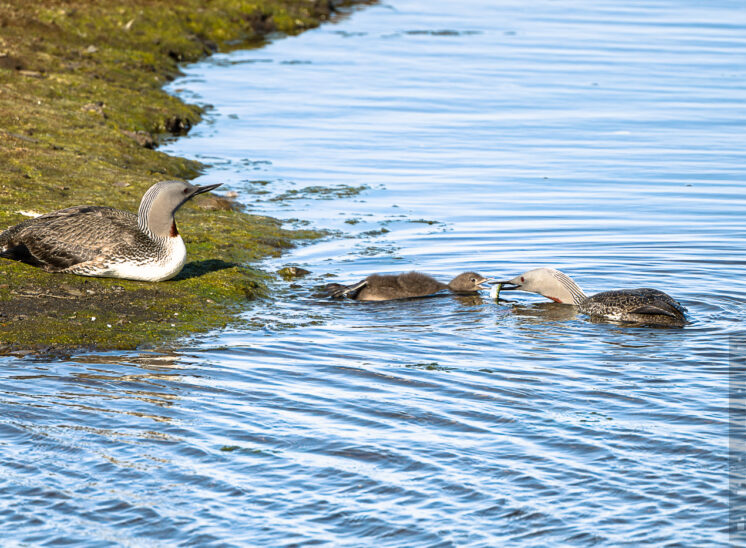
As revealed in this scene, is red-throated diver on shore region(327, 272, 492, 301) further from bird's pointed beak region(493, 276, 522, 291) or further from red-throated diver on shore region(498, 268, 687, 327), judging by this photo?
red-throated diver on shore region(498, 268, 687, 327)

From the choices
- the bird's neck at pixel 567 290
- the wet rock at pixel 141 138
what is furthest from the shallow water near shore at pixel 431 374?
the wet rock at pixel 141 138

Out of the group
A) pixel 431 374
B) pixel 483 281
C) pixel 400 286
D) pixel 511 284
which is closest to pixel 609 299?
pixel 511 284

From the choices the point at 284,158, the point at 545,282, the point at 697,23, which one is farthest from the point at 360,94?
the point at 697,23

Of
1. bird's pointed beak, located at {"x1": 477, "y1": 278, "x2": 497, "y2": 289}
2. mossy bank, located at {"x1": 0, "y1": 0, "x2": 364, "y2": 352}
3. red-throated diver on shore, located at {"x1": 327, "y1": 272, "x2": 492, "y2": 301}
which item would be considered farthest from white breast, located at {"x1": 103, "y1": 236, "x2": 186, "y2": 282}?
bird's pointed beak, located at {"x1": 477, "y1": 278, "x2": 497, "y2": 289}

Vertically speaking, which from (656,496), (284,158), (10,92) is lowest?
(656,496)

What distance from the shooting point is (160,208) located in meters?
11.1

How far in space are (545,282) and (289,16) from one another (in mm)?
22873

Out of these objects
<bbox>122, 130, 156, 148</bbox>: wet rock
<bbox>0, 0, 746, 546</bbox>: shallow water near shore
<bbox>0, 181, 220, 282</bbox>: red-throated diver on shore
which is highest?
<bbox>122, 130, 156, 148</bbox>: wet rock

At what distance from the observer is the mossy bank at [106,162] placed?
10.2 m

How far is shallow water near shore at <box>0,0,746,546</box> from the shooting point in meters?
6.66

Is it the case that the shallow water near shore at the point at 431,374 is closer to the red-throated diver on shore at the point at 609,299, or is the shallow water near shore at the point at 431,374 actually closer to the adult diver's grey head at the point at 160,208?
the red-throated diver on shore at the point at 609,299

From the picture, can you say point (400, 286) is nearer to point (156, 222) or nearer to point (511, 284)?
point (511, 284)

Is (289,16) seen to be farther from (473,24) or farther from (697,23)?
(697,23)

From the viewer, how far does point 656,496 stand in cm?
684
